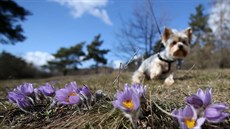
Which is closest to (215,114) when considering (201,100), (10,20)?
(201,100)

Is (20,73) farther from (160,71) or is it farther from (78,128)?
(78,128)

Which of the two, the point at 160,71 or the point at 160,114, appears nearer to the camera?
the point at 160,114

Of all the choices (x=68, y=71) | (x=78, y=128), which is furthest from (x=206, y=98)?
(x=68, y=71)

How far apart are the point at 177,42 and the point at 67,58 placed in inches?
1803

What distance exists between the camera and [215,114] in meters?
1.32

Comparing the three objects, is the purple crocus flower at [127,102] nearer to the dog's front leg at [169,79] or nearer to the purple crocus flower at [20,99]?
the purple crocus flower at [20,99]

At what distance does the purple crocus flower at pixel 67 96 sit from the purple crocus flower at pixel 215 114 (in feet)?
2.54

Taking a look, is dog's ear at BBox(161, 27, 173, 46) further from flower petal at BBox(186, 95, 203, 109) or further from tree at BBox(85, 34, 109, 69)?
tree at BBox(85, 34, 109, 69)

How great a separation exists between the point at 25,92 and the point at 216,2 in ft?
87.1

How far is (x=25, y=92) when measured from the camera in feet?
6.18

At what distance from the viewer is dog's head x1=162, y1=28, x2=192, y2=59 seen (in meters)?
6.27

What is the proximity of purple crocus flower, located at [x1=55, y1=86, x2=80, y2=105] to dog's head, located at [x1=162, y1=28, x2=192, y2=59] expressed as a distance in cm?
472

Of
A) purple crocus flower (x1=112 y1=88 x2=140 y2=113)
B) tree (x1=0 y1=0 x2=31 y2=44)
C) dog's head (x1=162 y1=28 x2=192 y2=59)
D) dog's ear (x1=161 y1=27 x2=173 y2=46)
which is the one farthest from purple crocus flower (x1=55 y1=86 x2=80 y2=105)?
tree (x1=0 y1=0 x2=31 y2=44)

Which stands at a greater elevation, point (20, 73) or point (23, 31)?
point (23, 31)
